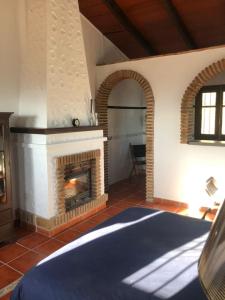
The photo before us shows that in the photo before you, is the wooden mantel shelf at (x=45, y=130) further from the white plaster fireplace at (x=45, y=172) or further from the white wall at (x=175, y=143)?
the white wall at (x=175, y=143)

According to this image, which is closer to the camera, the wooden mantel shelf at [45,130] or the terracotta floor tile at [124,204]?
the wooden mantel shelf at [45,130]

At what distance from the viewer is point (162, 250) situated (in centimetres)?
198

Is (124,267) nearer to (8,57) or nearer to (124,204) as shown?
(124,204)

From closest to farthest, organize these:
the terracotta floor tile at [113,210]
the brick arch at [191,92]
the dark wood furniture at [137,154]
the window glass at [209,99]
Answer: the brick arch at [191,92]
the terracotta floor tile at [113,210]
the window glass at [209,99]
the dark wood furniture at [137,154]

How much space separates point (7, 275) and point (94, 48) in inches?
169

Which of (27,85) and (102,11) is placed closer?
(27,85)

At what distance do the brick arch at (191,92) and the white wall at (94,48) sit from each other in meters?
1.90

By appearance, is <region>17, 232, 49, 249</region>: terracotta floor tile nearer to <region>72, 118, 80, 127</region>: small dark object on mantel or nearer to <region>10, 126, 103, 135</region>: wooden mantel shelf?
<region>10, 126, 103, 135</region>: wooden mantel shelf

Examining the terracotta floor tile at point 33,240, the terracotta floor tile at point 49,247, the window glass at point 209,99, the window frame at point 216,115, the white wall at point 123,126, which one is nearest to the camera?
the terracotta floor tile at point 49,247

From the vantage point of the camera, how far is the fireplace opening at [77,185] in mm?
4117

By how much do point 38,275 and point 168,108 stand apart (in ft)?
11.8

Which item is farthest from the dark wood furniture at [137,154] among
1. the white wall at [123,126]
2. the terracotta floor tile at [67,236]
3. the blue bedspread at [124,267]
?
the blue bedspread at [124,267]

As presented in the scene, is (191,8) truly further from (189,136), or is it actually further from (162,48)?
(189,136)

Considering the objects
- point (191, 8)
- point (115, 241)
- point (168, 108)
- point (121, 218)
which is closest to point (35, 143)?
point (121, 218)
